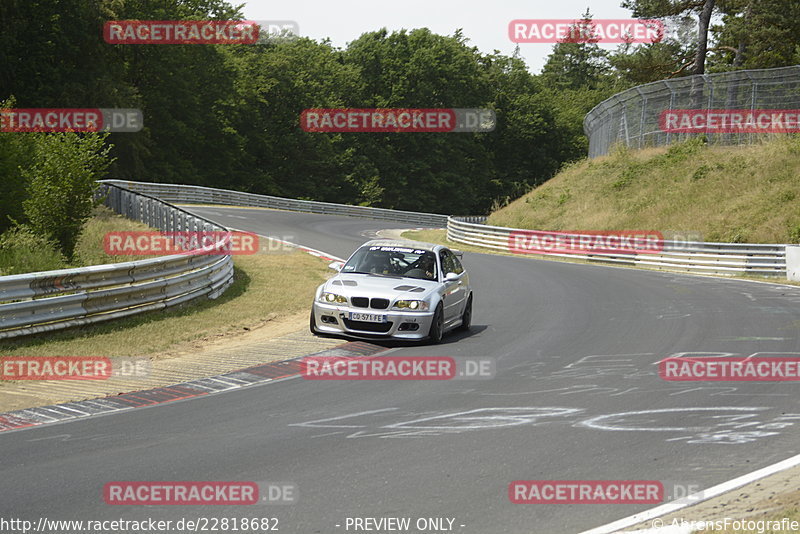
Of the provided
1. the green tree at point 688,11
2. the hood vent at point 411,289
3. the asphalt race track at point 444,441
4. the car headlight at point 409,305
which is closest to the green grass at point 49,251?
the hood vent at point 411,289

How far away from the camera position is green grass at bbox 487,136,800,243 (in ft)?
112

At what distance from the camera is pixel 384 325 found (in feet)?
41.3

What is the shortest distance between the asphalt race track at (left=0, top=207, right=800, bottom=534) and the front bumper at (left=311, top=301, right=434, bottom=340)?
0.25m

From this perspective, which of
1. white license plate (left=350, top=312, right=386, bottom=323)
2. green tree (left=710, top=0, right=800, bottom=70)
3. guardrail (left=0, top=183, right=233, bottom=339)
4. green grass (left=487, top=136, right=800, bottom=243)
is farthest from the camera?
green tree (left=710, top=0, right=800, bottom=70)

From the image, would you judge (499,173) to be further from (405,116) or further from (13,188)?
(13,188)

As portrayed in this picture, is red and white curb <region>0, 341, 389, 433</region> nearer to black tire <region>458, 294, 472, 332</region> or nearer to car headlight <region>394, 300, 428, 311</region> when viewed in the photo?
car headlight <region>394, 300, 428, 311</region>

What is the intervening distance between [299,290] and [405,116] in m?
Result: 68.5

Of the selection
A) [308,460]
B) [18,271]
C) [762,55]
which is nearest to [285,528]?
[308,460]

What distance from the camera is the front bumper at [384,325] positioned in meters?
12.6

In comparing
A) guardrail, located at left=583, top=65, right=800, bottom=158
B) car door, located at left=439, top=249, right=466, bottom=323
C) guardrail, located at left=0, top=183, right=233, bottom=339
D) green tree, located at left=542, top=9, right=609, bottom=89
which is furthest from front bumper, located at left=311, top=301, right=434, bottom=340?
green tree, located at left=542, top=9, right=609, bottom=89

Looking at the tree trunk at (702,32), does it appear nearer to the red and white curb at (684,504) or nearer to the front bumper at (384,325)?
the front bumper at (384,325)

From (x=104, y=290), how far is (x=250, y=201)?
41886mm

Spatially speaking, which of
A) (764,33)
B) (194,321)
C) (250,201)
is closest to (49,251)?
(194,321)

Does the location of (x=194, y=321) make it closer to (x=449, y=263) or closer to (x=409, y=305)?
(x=409, y=305)
